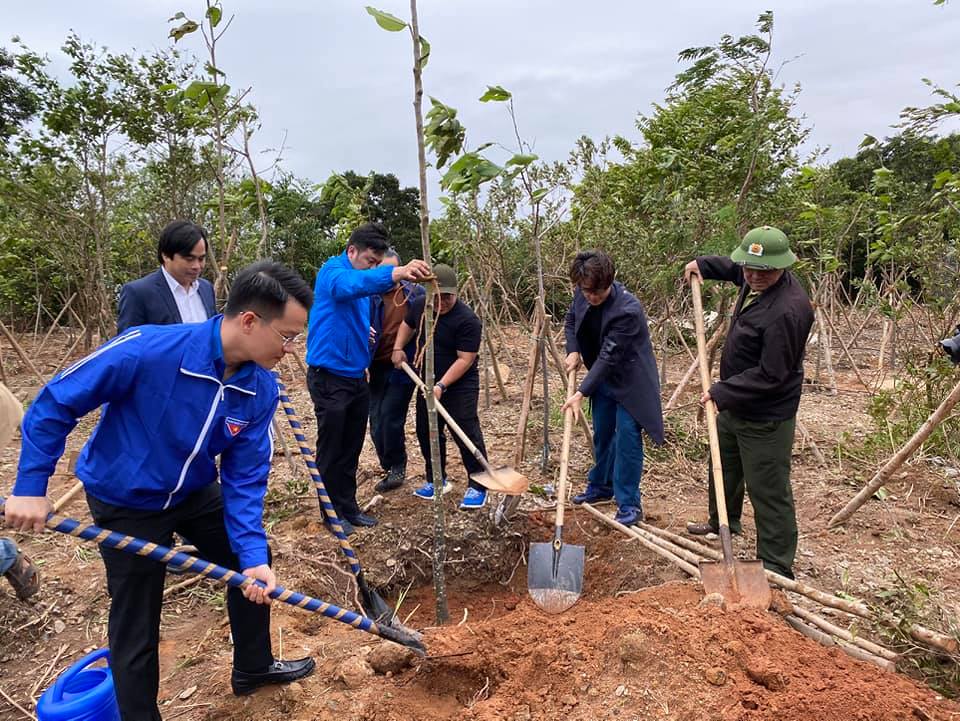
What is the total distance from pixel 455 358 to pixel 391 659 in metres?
2.29

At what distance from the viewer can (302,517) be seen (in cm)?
407

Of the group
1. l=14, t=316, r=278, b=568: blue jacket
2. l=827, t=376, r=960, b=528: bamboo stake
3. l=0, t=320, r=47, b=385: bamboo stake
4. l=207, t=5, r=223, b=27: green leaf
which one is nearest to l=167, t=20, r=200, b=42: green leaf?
l=207, t=5, r=223, b=27: green leaf

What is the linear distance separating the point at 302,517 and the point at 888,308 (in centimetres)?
752

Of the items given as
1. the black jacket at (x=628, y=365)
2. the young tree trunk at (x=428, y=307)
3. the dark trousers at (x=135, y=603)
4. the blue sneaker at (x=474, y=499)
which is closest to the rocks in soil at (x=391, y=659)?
the young tree trunk at (x=428, y=307)

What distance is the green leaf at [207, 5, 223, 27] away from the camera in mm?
3598

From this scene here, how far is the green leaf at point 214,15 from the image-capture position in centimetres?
360

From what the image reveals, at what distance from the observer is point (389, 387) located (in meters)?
4.67

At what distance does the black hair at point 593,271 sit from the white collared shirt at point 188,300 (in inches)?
86.0

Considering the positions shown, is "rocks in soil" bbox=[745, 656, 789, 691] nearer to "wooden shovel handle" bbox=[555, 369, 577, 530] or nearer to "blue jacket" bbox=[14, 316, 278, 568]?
"wooden shovel handle" bbox=[555, 369, 577, 530]

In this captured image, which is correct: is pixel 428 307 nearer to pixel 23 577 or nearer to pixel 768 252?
pixel 768 252

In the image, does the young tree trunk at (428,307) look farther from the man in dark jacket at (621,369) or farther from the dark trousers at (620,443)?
the dark trousers at (620,443)

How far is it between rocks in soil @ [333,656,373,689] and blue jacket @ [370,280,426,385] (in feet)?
7.61

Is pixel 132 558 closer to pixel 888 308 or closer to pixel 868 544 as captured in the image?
pixel 868 544

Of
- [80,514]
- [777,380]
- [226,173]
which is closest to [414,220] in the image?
[226,173]
